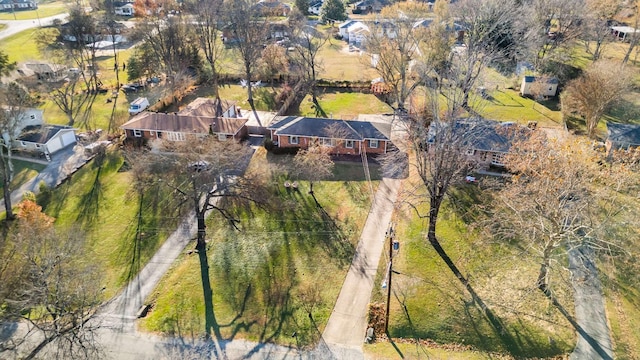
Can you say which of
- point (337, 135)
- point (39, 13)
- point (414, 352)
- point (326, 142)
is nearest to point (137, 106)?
point (326, 142)

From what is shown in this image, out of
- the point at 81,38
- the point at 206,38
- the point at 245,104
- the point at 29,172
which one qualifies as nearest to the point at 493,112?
the point at 245,104

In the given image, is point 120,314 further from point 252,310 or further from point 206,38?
point 206,38

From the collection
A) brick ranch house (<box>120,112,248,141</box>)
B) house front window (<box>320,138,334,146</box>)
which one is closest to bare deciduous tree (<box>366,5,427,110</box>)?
house front window (<box>320,138,334,146</box>)

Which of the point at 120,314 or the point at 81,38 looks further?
the point at 81,38

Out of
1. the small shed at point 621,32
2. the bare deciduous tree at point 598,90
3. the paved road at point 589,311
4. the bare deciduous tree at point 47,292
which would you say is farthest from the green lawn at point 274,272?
the small shed at point 621,32

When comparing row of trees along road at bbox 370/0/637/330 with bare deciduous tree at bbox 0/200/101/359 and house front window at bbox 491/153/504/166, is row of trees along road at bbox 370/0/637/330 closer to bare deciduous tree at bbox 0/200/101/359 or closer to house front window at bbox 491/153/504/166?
house front window at bbox 491/153/504/166

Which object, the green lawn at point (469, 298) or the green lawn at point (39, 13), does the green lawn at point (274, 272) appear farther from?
the green lawn at point (39, 13)
